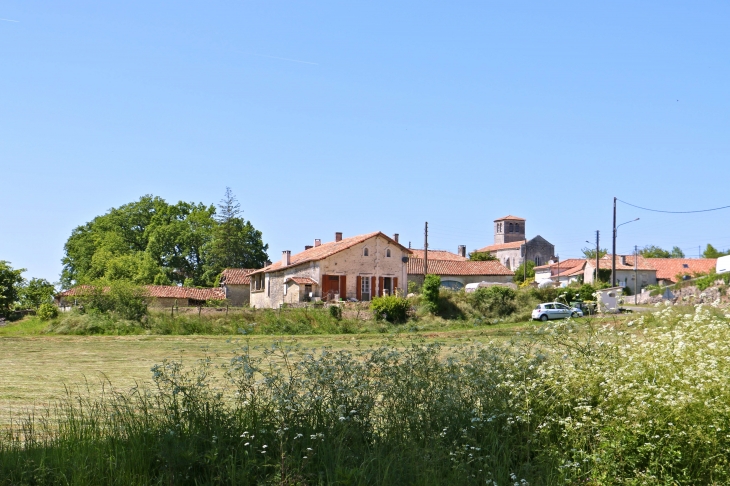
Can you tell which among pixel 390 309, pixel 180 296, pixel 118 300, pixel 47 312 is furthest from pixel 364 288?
pixel 118 300

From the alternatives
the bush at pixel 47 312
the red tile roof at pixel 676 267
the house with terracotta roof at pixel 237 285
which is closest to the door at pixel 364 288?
the house with terracotta roof at pixel 237 285

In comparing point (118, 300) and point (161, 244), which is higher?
point (161, 244)

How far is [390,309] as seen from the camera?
1764 inches

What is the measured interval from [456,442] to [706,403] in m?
2.25

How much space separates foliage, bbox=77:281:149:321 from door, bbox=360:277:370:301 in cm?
2104

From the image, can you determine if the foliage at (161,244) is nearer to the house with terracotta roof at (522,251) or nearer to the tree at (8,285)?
the tree at (8,285)

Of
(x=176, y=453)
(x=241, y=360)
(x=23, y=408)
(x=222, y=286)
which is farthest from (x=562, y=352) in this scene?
(x=222, y=286)

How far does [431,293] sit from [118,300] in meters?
18.1

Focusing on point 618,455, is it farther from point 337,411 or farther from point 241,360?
point 241,360

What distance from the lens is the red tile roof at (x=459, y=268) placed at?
230 feet

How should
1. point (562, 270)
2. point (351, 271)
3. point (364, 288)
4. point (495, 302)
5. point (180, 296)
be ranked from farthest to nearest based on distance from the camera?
point (562, 270)
point (180, 296)
point (364, 288)
point (351, 271)
point (495, 302)

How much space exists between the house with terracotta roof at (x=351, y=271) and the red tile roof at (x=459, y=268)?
9.43 metres

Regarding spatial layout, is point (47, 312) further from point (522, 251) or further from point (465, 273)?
point (522, 251)

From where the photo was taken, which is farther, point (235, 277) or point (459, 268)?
point (235, 277)
